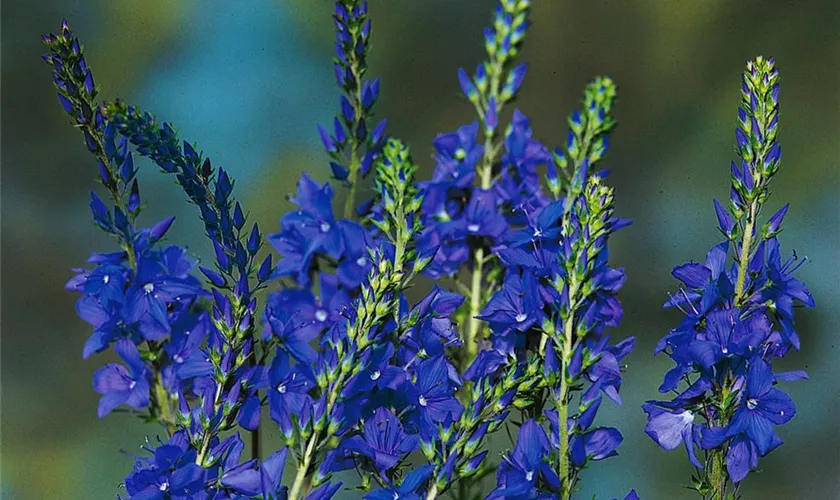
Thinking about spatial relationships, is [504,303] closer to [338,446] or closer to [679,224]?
[338,446]

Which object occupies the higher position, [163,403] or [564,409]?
[163,403]

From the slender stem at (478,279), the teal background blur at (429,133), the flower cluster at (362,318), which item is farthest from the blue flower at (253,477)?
the teal background blur at (429,133)

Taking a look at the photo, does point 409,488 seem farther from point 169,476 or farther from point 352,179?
point 352,179

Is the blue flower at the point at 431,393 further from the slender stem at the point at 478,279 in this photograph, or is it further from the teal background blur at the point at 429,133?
the teal background blur at the point at 429,133

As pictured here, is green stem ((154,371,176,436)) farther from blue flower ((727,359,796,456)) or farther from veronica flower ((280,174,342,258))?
blue flower ((727,359,796,456))

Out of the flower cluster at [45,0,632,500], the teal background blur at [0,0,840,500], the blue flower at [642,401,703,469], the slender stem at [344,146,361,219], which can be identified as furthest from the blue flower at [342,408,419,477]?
the teal background blur at [0,0,840,500]

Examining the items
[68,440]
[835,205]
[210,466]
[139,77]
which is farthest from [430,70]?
[210,466]

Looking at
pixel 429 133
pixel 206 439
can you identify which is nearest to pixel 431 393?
pixel 206 439
